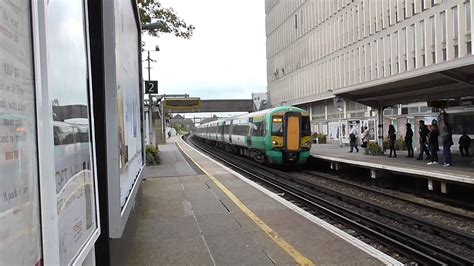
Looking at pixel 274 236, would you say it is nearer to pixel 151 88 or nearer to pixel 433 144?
pixel 433 144

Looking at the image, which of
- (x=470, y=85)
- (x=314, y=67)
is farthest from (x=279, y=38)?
(x=470, y=85)

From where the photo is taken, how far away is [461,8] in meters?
25.7

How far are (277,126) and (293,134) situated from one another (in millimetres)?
805

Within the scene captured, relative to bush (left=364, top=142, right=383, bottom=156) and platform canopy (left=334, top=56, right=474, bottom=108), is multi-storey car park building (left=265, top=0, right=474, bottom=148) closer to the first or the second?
platform canopy (left=334, top=56, right=474, bottom=108)

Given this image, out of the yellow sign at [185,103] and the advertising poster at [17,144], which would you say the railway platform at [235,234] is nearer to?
the advertising poster at [17,144]

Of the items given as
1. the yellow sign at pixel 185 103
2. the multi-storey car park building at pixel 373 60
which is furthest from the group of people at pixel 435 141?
the yellow sign at pixel 185 103

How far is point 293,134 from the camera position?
20703 mm

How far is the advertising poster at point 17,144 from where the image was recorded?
4.93ft

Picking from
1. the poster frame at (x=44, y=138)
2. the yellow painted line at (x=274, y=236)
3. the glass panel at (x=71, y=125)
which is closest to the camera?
the poster frame at (x=44, y=138)

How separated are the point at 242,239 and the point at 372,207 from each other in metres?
5.38

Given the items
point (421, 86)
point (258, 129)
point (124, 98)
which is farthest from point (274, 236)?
point (258, 129)

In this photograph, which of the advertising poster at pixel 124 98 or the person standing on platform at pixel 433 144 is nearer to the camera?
the advertising poster at pixel 124 98

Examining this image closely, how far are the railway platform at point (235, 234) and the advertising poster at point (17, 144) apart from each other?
404 cm

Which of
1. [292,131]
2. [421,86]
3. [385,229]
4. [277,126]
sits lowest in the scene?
[385,229]
